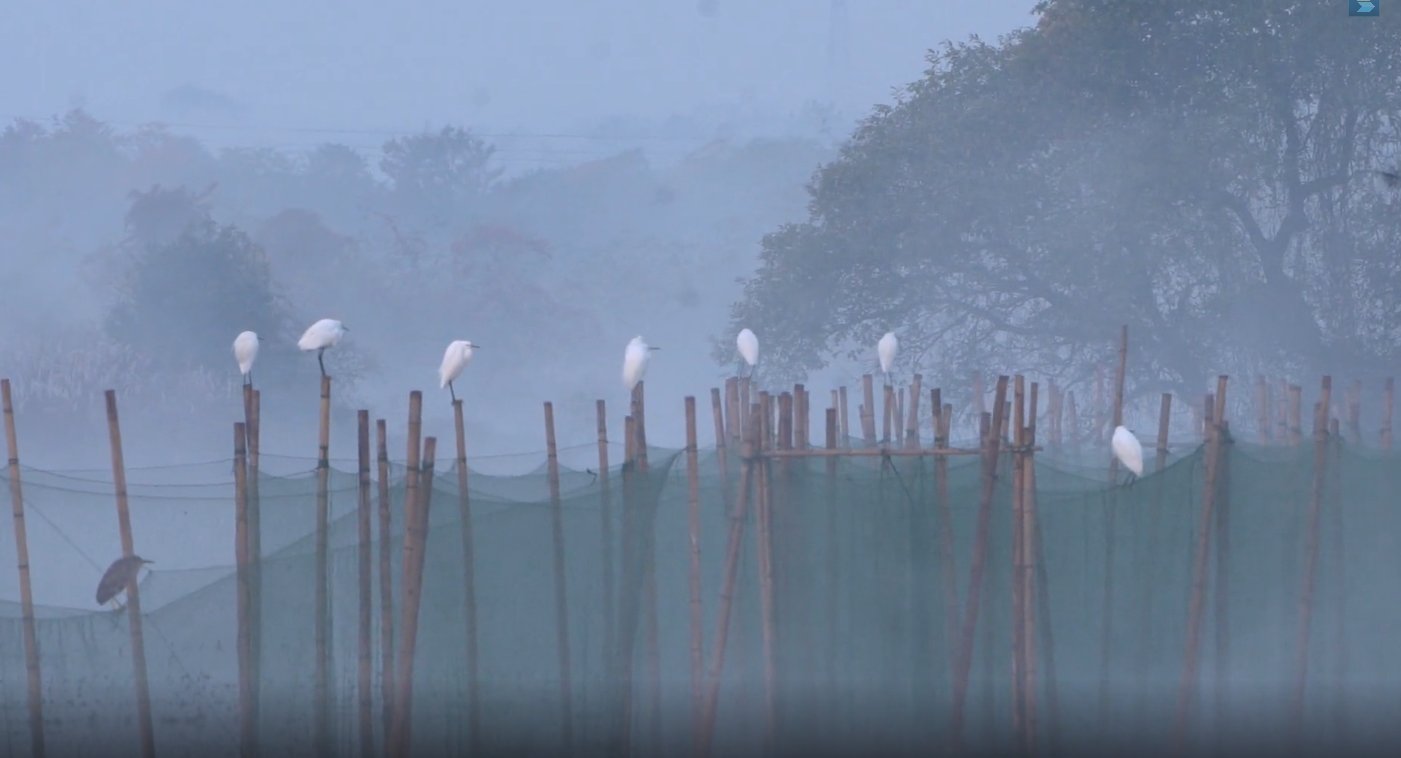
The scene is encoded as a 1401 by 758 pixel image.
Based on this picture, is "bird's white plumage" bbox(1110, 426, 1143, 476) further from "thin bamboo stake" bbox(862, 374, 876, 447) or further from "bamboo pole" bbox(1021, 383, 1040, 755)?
"thin bamboo stake" bbox(862, 374, 876, 447)

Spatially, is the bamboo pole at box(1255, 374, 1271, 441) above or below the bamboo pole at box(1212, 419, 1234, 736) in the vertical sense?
above

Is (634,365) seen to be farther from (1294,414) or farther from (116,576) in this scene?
(1294,414)

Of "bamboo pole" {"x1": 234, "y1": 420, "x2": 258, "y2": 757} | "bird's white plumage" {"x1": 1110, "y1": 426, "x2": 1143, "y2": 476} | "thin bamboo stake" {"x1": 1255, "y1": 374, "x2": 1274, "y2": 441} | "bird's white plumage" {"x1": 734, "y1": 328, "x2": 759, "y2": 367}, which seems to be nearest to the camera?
"bamboo pole" {"x1": 234, "y1": 420, "x2": 258, "y2": 757}

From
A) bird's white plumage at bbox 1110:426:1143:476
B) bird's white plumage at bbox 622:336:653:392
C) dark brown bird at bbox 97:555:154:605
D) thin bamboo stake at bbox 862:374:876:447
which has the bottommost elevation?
dark brown bird at bbox 97:555:154:605

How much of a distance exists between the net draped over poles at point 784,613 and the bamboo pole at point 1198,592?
0.06 metres

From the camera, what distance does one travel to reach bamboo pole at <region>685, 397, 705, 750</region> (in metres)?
6.04

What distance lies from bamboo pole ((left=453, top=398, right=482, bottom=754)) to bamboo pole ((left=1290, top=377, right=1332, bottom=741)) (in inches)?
120

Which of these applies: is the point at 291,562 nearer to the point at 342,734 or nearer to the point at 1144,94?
the point at 342,734

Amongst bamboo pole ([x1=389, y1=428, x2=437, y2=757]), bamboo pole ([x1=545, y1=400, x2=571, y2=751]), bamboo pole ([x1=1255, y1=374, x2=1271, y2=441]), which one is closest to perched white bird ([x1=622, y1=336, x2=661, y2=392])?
bamboo pole ([x1=545, y1=400, x2=571, y2=751])

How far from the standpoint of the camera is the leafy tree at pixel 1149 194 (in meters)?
12.8

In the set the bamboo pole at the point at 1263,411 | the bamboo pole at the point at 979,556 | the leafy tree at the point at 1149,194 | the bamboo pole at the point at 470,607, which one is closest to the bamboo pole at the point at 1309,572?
the bamboo pole at the point at 979,556

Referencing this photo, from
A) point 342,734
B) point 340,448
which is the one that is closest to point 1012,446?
point 342,734

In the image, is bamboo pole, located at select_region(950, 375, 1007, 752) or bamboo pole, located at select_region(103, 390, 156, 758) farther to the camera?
bamboo pole, located at select_region(950, 375, 1007, 752)

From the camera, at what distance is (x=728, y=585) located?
597 cm
